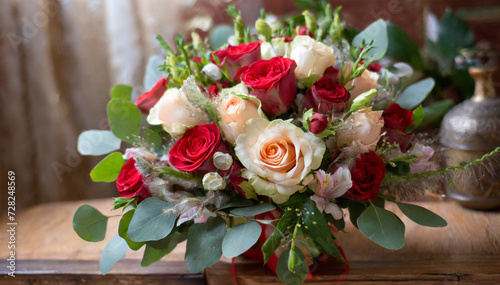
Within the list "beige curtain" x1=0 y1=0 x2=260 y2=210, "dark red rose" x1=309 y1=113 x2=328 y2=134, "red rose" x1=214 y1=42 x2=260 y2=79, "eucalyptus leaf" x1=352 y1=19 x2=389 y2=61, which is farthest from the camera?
"beige curtain" x1=0 y1=0 x2=260 y2=210

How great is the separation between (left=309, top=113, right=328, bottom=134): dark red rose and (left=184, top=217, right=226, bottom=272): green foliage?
213mm

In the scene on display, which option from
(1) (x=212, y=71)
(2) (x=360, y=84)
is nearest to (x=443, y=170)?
(2) (x=360, y=84)

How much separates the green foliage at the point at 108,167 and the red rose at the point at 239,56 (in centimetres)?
25

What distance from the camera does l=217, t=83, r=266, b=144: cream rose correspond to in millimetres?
641

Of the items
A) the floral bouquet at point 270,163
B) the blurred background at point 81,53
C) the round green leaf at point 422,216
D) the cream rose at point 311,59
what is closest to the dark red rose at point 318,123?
the floral bouquet at point 270,163

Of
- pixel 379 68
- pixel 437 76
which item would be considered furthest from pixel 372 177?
pixel 437 76

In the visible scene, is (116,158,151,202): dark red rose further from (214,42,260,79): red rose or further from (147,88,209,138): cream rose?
(214,42,260,79): red rose

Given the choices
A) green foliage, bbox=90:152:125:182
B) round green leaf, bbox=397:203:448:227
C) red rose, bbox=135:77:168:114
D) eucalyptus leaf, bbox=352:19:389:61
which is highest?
eucalyptus leaf, bbox=352:19:389:61

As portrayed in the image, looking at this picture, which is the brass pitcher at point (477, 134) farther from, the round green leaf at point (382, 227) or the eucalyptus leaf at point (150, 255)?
the eucalyptus leaf at point (150, 255)

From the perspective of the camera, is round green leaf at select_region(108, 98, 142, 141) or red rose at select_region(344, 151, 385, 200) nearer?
red rose at select_region(344, 151, 385, 200)

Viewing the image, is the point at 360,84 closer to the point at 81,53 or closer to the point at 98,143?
the point at 98,143

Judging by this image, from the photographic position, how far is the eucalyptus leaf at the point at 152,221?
630 mm

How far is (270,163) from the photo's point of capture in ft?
1.99

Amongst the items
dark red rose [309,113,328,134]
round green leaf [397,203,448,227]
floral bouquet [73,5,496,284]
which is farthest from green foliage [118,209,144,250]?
round green leaf [397,203,448,227]
